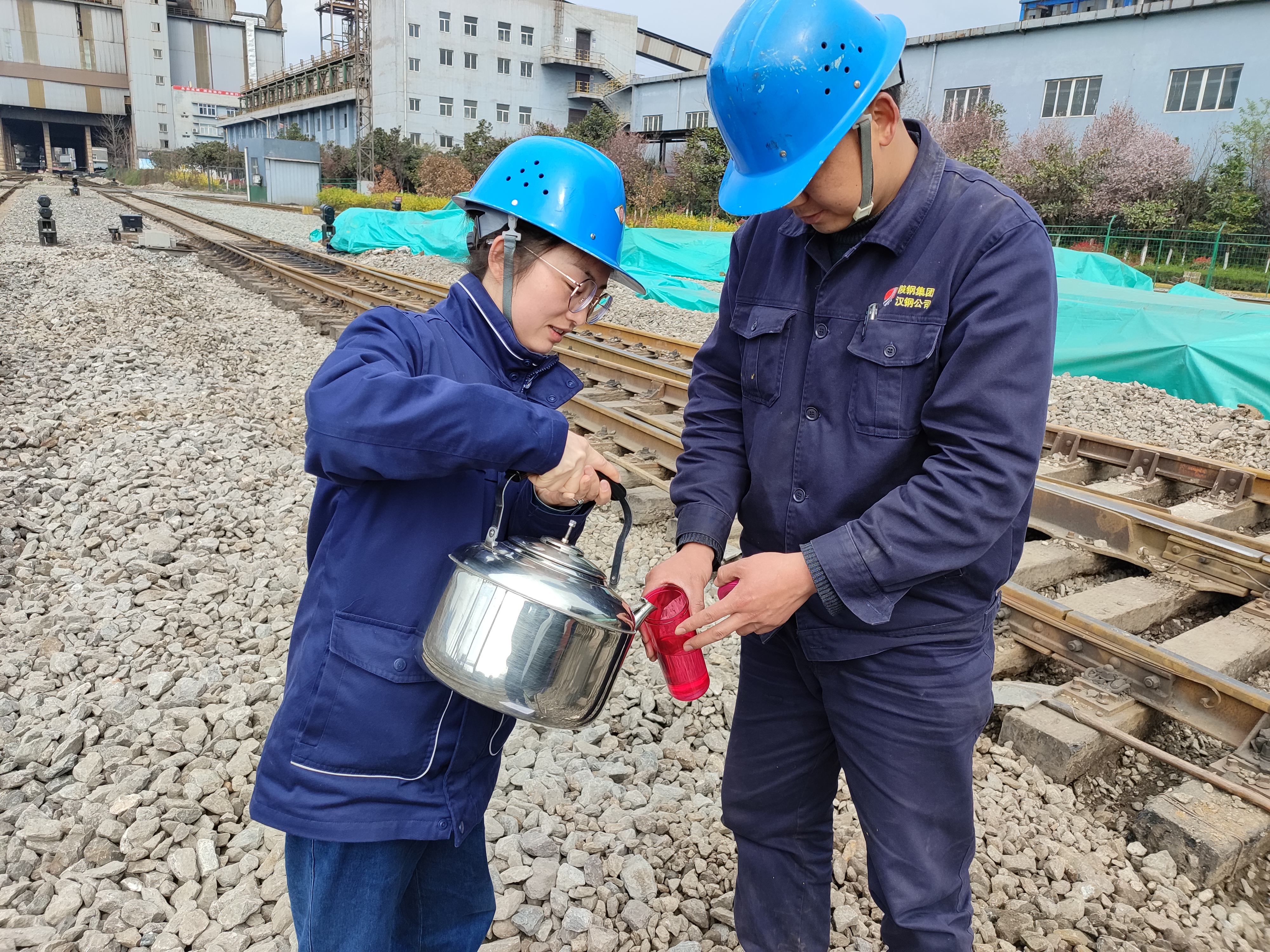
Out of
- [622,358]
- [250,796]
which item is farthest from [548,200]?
[622,358]

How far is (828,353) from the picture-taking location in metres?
1.83

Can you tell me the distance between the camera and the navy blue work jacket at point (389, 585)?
1.49 m

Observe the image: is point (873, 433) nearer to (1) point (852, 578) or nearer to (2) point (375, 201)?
(1) point (852, 578)

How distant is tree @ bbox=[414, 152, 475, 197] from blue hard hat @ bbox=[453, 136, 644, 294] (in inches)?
1565

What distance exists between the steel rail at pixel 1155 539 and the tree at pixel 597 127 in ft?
155

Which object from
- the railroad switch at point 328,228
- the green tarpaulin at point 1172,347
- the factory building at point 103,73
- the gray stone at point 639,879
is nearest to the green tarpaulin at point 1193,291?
the green tarpaulin at point 1172,347

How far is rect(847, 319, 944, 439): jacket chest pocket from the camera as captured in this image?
5.59 feet

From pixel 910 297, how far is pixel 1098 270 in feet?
48.3

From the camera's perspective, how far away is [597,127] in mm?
50781

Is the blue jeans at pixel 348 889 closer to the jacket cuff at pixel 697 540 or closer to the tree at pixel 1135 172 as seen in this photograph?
the jacket cuff at pixel 697 540

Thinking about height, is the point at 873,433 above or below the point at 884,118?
below

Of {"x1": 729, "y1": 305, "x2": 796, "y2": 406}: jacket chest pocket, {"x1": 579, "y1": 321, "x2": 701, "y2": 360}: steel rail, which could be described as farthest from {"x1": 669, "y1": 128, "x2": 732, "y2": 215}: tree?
{"x1": 729, "y1": 305, "x2": 796, "y2": 406}: jacket chest pocket

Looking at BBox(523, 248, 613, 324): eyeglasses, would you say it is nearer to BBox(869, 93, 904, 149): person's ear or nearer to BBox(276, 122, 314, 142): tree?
BBox(869, 93, 904, 149): person's ear

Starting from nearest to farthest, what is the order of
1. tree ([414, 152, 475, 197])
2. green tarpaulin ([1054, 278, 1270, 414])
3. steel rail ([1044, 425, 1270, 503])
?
steel rail ([1044, 425, 1270, 503]), green tarpaulin ([1054, 278, 1270, 414]), tree ([414, 152, 475, 197])
